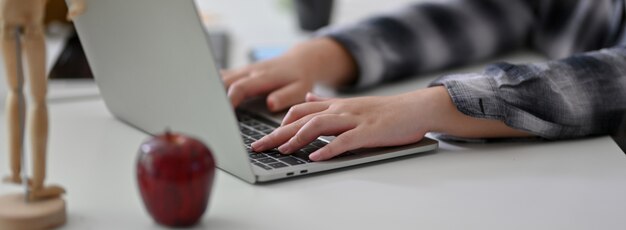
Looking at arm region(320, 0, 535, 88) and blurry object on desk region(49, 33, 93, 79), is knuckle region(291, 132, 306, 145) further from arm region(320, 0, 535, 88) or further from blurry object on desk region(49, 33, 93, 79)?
blurry object on desk region(49, 33, 93, 79)

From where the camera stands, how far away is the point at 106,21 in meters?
0.91

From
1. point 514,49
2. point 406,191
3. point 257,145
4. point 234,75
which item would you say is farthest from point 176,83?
point 514,49

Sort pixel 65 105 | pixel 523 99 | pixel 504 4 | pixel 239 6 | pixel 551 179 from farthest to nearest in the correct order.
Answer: pixel 239 6
pixel 504 4
pixel 65 105
pixel 523 99
pixel 551 179

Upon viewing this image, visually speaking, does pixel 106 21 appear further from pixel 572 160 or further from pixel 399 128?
pixel 572 160

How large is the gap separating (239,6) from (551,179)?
1192 mm

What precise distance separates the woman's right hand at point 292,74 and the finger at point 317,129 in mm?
Result: 197

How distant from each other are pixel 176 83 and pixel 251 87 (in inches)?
11.6

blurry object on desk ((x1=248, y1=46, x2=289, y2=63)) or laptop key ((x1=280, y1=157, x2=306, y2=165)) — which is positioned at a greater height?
laptop key ((x1=280, y1=157, x2=306, y2=165))

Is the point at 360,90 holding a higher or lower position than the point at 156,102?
lower

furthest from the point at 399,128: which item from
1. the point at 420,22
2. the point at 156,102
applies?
the point at 420,22

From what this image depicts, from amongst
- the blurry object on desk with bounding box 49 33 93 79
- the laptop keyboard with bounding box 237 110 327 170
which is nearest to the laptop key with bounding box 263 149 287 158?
the laptop keyboard with bounding box 237 110 327 170

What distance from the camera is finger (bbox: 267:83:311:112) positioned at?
109 centimetres

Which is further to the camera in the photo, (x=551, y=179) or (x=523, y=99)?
(x=523, y=99)

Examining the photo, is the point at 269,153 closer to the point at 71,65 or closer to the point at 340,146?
the point at 340,146
